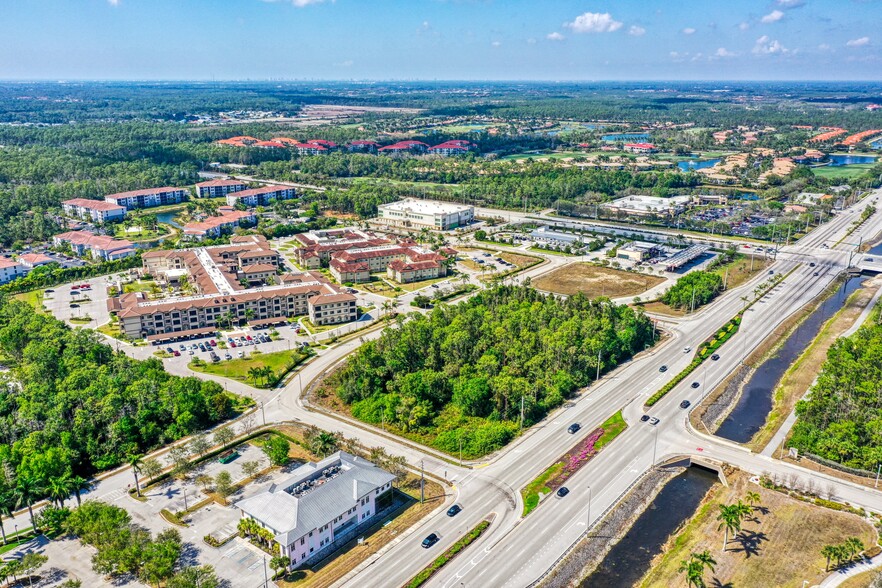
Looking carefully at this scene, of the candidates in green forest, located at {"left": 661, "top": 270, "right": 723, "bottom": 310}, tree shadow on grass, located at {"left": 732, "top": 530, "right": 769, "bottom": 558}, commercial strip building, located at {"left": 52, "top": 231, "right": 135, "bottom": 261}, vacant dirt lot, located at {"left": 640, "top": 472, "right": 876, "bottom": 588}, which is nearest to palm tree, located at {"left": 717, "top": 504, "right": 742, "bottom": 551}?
→ vacant dirt lot, located at {"left": 640, "top": 472, "right": 876, "bottom": 588}

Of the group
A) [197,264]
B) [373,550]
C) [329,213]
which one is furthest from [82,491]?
[329,213]

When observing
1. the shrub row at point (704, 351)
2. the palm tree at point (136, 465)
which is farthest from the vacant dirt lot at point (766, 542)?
the palm tree at point (136, 465)

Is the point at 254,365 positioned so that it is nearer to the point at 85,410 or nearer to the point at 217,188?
the point at 85,410

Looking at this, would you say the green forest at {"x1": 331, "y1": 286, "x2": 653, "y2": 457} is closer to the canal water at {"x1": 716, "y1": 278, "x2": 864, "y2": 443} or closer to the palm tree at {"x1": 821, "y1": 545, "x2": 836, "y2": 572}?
the canal water at {"x1": 716, "y1": 278, "x2": 864, "y2": 443}

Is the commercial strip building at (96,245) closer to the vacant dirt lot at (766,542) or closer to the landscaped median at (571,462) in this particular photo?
the landscaped median at (571,462)

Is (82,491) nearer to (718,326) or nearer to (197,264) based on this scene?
(197,264)

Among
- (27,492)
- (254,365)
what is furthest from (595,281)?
(27,492)
